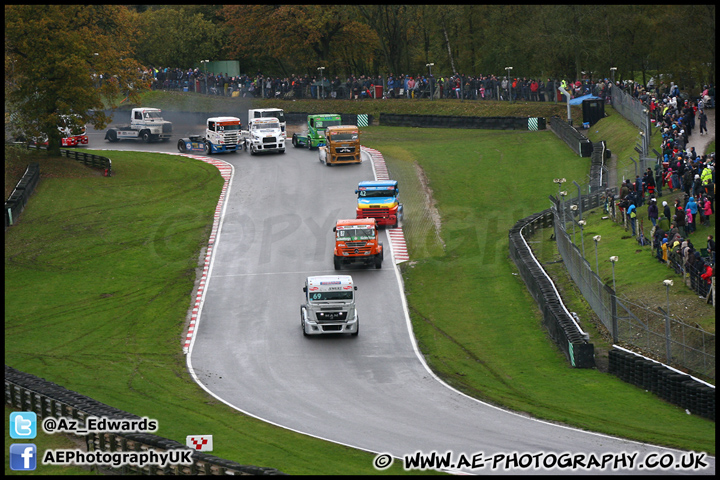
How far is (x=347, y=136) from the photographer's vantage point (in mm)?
55688

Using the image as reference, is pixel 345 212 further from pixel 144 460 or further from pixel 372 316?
pixel 144 460

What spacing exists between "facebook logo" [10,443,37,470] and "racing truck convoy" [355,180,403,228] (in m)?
26.1

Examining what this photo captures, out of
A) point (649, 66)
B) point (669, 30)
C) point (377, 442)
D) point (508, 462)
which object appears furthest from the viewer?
point (649, 66)

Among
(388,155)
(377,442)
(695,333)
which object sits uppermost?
(388,155)

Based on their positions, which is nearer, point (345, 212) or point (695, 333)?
point (695, 333)

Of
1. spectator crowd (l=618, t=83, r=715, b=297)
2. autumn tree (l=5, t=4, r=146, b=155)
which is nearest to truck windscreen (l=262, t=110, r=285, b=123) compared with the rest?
autumn tree (l=5, t=4, r=146, b=155)

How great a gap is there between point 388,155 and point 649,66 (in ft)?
106

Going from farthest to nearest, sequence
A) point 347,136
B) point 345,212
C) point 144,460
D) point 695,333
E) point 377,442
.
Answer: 1. point 347,136
2. point 345,212
3. point 695,333
4. point 377,442
5. point 144,460

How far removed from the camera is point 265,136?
59.7 metres

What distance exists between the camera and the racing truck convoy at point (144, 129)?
220 feet

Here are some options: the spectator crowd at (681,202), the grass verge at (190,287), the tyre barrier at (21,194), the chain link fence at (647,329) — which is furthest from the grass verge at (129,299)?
the spectator crowd at (681,202)

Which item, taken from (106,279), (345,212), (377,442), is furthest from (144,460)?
(345,212)

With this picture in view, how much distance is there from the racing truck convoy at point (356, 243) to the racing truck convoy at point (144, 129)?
32270 millimetres

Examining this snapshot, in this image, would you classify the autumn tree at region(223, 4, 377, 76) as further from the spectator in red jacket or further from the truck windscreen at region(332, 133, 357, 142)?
the spectator in red jacket
